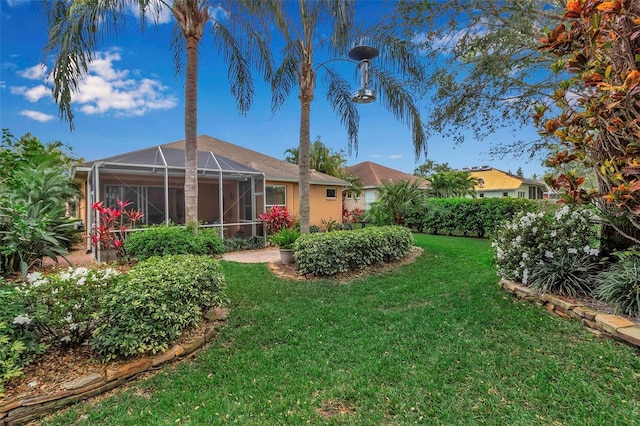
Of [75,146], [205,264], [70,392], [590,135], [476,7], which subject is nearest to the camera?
[70,392]

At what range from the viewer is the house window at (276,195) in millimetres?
14219

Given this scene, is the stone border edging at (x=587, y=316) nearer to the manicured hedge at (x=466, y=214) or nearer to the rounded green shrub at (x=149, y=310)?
the rounded green shrub at (x=149, y=310)

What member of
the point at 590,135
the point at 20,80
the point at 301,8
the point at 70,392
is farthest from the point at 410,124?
the point at 20,80

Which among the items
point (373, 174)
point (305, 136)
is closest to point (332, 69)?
point (305, 136)

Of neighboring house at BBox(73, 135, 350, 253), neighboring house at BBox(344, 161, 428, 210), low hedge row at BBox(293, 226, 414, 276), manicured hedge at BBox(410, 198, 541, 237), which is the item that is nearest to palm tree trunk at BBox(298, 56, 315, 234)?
low hedge row at BBox(293, 226, 414, 276)

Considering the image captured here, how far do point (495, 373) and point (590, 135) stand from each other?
3.08 meters

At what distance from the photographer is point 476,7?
680 cm

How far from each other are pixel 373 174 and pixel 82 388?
24.7m

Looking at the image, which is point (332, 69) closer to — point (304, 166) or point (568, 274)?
point (304, 166)

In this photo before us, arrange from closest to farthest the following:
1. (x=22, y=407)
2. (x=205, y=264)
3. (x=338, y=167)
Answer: (x=22, y=407)
(x=205, y=264)
(x=338, y=167)

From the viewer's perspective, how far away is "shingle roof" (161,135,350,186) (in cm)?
1541

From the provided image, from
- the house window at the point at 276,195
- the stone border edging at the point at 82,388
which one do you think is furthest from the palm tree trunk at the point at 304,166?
the house window at the point at 276,195

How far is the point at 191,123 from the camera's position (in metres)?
8.10

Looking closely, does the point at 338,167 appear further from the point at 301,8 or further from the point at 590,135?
the point at 590,135
